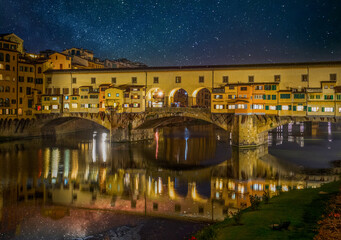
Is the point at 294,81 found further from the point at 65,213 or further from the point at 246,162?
the point at 65,213

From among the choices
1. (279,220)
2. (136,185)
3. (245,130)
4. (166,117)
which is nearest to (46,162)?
(136,185)

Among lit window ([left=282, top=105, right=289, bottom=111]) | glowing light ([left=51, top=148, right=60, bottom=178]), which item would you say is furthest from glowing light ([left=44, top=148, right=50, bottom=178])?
lit window ([left=282, top=105, right=289, bottom=111])

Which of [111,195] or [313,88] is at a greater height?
[313,88]

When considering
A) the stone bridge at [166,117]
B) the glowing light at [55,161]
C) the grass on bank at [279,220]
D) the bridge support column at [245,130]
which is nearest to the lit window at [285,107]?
the stone bridge at [166,117]

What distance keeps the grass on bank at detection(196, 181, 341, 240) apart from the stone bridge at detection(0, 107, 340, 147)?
29.8 metres

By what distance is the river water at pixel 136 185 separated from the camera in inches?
685

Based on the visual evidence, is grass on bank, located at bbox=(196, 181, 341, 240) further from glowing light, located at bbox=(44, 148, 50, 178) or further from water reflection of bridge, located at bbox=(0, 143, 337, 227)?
glowing light, located at bbox=(44, 148, 50, 178)

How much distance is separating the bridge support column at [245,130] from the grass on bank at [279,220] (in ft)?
96.2

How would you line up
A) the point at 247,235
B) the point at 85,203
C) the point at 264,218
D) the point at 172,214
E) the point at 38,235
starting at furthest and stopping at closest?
1. the point at 85,203
2. the point at 172,214
3. the point at 38,235
4. the point at 264,218
5. the point at 247,235

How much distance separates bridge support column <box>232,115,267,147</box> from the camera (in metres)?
47.6

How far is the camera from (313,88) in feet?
155

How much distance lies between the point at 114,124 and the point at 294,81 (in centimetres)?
3353

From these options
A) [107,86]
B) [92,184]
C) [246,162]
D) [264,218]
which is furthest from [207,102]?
[264,218]

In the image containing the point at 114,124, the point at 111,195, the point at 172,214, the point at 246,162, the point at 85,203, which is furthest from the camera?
the point at 114,124
